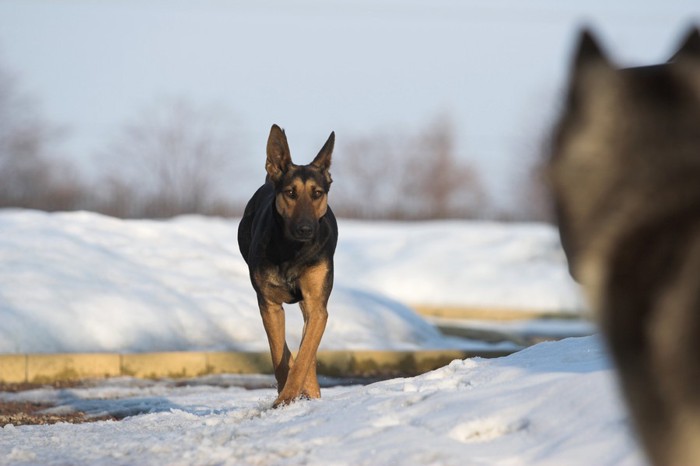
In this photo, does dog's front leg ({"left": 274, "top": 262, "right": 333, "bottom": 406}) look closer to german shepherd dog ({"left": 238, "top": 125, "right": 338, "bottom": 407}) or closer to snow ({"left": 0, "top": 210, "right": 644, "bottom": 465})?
german shepherd dog ({"left": 238, "top": 125, "right": 338, "bottom": 407})

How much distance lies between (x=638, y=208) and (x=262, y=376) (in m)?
10.4

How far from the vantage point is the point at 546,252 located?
30.2 meters

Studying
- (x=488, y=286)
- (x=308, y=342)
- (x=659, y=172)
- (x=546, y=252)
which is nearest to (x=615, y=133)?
(x=659, y=172)

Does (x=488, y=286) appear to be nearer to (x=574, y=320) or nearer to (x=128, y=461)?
(x=574, y=320)

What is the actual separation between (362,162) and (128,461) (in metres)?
70.0

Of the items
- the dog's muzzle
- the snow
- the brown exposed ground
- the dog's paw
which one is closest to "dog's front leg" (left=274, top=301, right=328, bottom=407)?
the dog's paw

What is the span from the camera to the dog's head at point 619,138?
315 cm

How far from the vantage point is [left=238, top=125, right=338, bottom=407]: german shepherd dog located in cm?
905

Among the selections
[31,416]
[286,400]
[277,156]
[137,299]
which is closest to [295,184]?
[277,156]

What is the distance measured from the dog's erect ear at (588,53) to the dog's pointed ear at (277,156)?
253 inches

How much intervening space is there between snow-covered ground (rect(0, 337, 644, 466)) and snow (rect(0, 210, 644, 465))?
1cm

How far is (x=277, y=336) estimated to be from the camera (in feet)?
30.1

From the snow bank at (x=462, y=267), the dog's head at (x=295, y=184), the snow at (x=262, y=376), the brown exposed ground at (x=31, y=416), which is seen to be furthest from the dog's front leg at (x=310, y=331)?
the snow bank at (x=462, y=267)

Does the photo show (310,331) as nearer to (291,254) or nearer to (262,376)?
(291,254)
